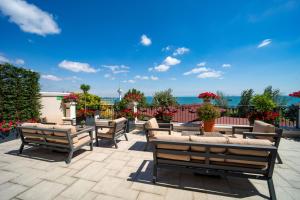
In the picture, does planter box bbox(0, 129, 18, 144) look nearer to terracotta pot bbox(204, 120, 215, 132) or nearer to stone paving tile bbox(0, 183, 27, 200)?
stone paving tile bbox(0, 183, 27, 200)

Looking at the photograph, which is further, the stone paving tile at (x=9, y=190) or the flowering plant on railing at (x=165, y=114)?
the flowering plant on railing at (x=165, y=114)

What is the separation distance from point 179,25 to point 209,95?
4794mm

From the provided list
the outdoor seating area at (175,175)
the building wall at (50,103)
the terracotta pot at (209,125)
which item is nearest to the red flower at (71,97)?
the building wall at (50,103)

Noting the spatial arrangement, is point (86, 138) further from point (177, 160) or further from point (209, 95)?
point (209, 95)

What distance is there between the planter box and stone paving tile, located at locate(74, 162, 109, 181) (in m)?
3.94

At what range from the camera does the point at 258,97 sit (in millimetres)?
4605

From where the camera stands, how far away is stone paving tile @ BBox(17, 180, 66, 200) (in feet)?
6.31

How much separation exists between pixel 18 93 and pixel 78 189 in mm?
5106

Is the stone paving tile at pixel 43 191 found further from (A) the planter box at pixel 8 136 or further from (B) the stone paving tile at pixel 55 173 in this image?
(A) the planter box at pixel 8 136

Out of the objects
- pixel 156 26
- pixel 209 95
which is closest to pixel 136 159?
pixel 209 95

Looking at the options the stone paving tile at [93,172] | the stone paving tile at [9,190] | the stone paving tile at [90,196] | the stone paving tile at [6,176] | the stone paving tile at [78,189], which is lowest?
the stone paving tile at [6,176]

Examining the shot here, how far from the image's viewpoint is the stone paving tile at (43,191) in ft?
6.31

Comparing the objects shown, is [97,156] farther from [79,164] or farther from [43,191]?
[43,191]

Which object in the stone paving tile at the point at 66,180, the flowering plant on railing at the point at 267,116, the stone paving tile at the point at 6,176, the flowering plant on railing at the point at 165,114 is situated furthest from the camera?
the flowering plant on railing at the point at 165,114
